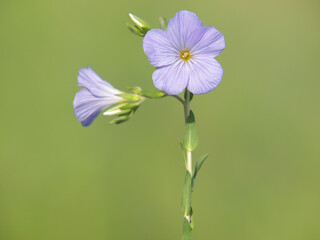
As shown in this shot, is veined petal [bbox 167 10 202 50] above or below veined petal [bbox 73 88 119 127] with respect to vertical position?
above

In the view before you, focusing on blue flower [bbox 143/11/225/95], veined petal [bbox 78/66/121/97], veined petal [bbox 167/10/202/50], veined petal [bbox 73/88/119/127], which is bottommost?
veined petal [bbox 73/88/119/127]

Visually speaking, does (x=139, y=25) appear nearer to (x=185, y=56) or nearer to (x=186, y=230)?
(x=185, y=56)

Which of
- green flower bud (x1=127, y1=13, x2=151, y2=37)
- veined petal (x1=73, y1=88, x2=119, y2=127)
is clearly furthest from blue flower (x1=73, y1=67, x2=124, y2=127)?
green flower bud (x1=127, y1=13, x2=151, y2=37)

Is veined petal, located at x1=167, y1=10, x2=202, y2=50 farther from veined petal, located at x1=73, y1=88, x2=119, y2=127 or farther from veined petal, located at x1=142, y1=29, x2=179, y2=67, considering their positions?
veined petal, located at x1=73, y1=88, x2=119, y2=127

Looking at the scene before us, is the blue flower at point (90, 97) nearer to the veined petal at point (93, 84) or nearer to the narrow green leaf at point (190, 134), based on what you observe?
the veined petal at point (93, 84)

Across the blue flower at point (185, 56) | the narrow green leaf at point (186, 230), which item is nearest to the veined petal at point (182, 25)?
the blue flower at point (185, 56)

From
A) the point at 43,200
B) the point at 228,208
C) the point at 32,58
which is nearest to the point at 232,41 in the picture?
the point at 228,208

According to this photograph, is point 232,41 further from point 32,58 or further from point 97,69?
point 32,58
